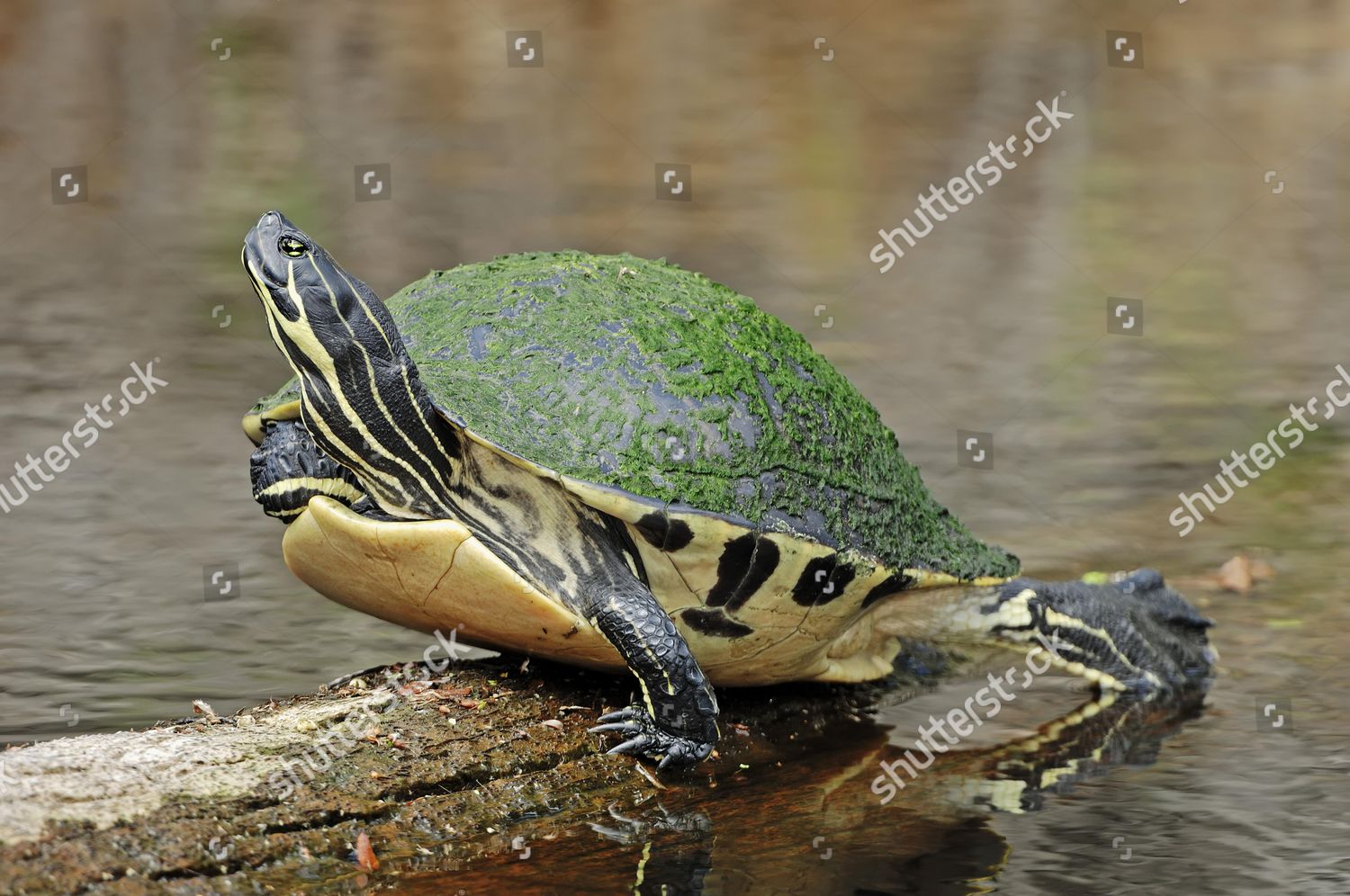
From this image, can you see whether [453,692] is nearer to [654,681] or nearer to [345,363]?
[654,681]

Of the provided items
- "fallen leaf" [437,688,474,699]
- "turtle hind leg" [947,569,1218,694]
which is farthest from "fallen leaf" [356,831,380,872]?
"turtle hind leg" [947,569,1218,694]

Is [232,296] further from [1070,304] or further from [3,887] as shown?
[3,887]

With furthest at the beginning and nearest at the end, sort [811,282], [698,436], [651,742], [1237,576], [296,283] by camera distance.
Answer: [811,282] < [1237,576] < [698,436] < [651,742] < [296,283]

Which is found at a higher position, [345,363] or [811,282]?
[811,282]

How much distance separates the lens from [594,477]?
4.65 meters

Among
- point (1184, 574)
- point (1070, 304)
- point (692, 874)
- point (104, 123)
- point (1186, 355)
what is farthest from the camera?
point (104, 123)

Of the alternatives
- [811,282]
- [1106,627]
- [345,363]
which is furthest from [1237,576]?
[811,282]

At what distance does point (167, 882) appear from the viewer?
3701 millimetres

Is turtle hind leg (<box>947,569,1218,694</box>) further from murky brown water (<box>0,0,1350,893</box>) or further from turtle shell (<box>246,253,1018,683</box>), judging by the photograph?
turtle shell (<box>246,253,1018,683</box>)

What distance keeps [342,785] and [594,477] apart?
1279 mm

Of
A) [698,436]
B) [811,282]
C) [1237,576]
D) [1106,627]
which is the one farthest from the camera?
[811,282]

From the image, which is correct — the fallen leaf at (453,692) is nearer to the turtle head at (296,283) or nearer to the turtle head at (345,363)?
the turtle head at (345,363)

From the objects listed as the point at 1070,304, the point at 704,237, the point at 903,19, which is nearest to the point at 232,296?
the point at 704,237

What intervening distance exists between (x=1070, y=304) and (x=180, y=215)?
912 centimetres
